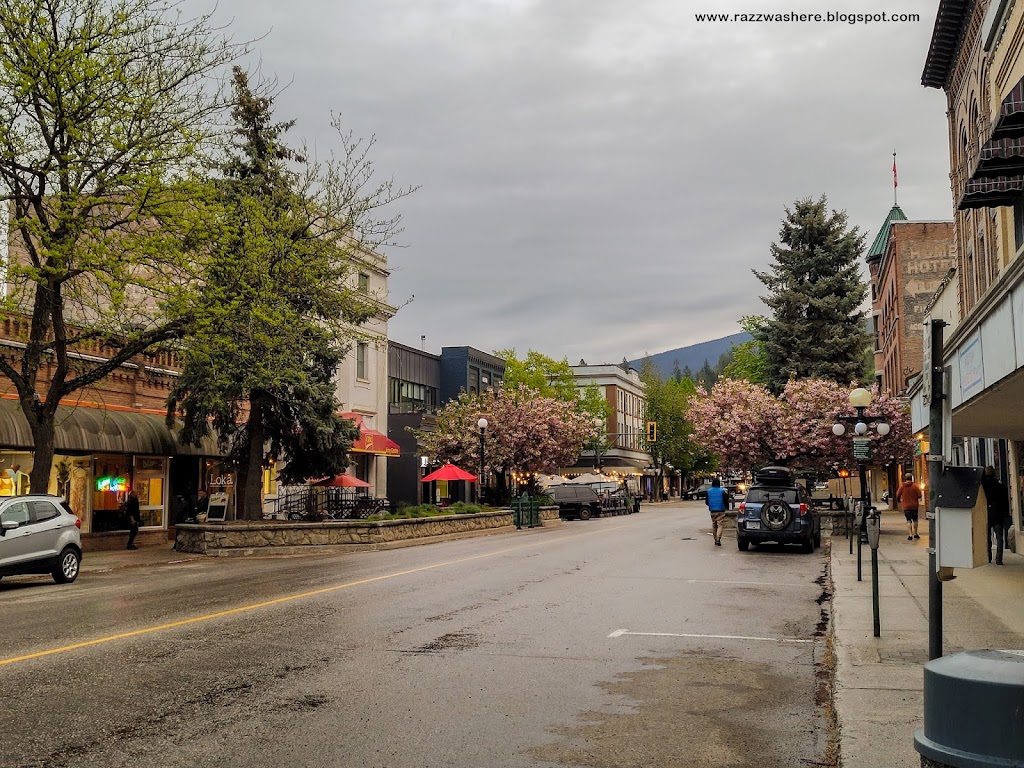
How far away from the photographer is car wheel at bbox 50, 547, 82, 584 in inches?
713

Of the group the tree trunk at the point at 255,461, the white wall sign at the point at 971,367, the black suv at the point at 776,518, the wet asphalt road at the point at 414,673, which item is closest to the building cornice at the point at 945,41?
the black suv at the point at 776,518

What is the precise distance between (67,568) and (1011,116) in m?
17.4

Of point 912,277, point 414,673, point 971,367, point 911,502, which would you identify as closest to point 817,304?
point 912,277

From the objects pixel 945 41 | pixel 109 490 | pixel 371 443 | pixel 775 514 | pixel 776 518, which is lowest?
pixel 776 518

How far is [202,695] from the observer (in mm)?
7734

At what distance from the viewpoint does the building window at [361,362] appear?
44406 mm

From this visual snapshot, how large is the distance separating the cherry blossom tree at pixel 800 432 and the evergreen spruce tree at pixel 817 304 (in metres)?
11.4

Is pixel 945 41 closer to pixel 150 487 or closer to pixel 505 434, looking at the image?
pixel 150 487

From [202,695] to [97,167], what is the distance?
52.9 ft

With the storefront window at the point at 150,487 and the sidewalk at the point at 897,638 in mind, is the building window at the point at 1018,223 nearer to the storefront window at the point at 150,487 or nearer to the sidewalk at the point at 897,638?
the sidewalk at the point at 897,638

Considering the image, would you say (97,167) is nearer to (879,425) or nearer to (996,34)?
(996,34)

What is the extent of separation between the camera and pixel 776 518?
80.1ft

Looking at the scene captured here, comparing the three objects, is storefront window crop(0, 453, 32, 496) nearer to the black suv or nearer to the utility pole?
the black suv

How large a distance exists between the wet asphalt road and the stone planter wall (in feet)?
26.2
